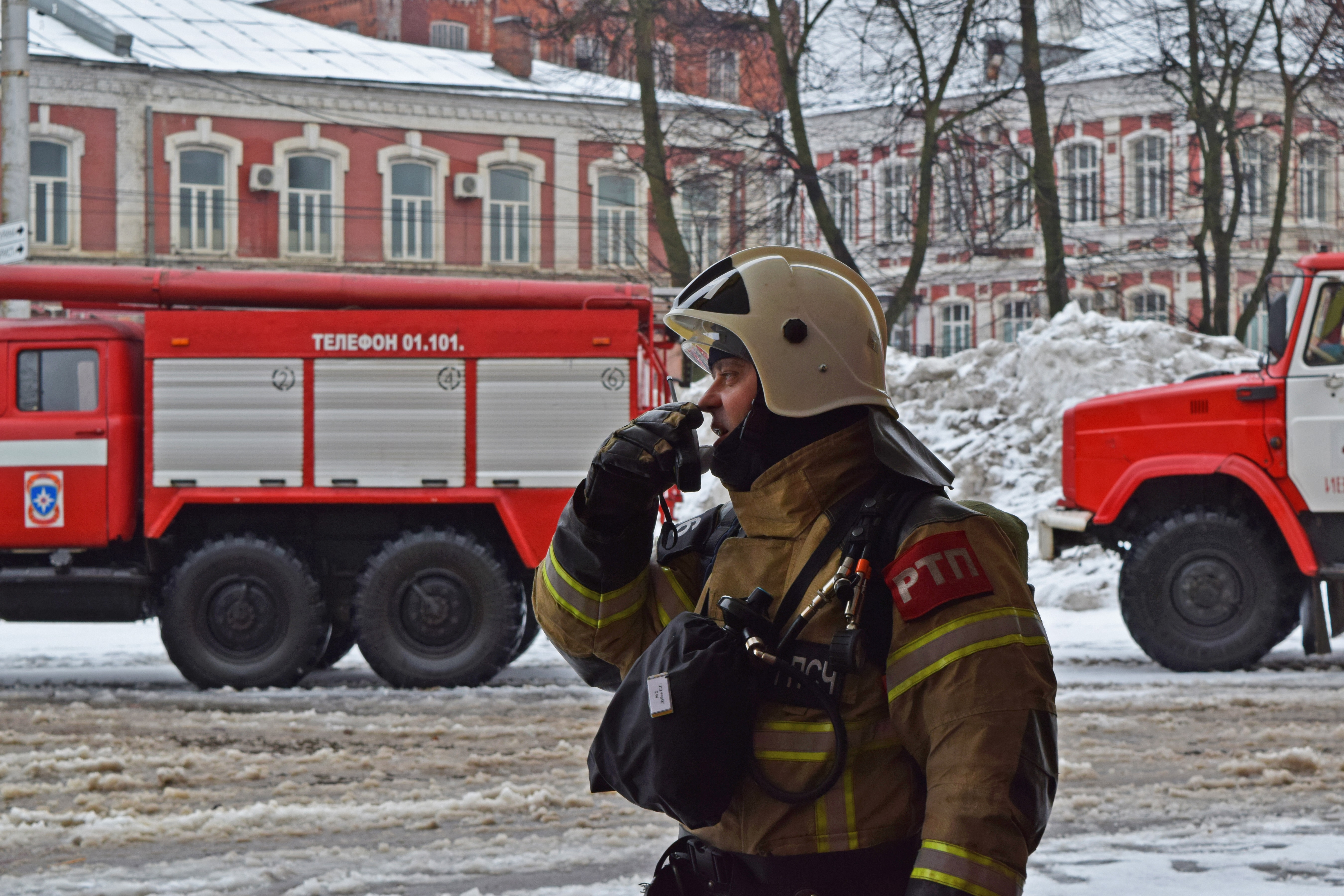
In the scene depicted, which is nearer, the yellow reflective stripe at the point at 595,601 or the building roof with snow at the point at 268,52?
the yellow reflective stripe at the point at 595,601

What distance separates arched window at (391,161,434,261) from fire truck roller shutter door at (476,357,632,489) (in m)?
25.0

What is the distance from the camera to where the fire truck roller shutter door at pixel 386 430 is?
32.4ft

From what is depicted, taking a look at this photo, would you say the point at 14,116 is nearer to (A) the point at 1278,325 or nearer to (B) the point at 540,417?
(B) the point at 540,417

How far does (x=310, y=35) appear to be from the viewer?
3628cm

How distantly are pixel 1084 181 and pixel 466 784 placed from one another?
3177 cm

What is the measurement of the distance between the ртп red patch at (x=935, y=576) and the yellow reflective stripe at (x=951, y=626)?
0.03 m

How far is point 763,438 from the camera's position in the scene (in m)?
2.42

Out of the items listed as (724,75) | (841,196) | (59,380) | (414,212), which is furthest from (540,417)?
(414,212)

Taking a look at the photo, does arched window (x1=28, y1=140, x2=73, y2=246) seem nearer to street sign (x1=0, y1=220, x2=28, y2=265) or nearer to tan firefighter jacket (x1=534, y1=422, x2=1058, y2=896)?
street sign (x1=0, y1=220, x2=28, y2=265)

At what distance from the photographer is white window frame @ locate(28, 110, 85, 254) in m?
30.7

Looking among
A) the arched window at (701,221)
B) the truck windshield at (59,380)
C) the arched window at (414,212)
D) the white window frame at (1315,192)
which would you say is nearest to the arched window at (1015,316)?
the white window frame at (1315,192)

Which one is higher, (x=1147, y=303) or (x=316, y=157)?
(x=316, y=157)

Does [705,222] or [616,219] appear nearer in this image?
[705,222]

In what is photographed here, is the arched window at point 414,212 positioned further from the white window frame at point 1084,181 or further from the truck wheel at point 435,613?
the truck wheel at point 435,613
